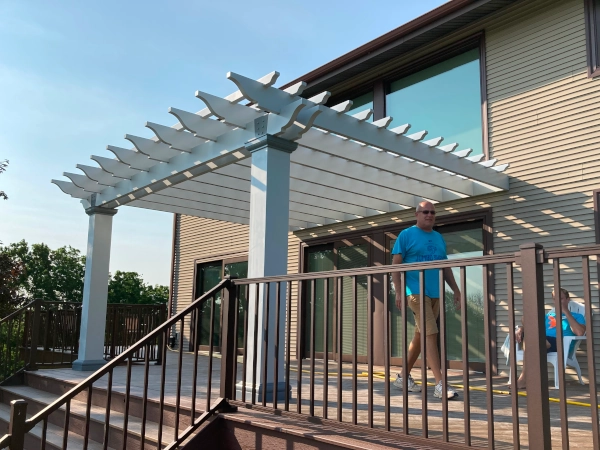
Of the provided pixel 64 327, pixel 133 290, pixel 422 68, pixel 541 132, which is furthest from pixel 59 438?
pixel 133 290

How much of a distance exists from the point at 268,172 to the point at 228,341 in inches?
52.1

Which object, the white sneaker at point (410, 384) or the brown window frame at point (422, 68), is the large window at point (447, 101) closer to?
the brown window frame at point (422, 68)

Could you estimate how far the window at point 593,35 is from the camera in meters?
5.75

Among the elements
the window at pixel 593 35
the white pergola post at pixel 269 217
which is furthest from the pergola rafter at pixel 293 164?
the window at pixel 593 35

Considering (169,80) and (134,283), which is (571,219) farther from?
(134,283)

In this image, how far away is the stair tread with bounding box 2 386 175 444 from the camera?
394 cm

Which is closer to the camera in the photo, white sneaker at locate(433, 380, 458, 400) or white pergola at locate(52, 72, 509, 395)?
white sneaker at locate(433, 380, 458, 400)

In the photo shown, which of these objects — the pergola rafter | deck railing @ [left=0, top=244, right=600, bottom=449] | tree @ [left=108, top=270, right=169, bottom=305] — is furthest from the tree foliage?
deck railing @ [left=0, top=244, right=600, bottom=449]

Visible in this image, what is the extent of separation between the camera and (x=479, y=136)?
6.88m

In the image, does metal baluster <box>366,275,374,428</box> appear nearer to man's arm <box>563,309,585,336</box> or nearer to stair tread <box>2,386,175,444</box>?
stair tread <box>2,386,175,444</box>

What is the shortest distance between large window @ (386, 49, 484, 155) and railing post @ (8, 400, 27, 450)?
565 centimetres

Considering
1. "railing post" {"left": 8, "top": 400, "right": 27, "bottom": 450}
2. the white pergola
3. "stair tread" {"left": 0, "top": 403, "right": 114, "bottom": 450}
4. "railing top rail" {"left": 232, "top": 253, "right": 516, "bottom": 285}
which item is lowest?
"stair tread" {"left": 0, "top": 403, "right": 114, "bottom": 450}

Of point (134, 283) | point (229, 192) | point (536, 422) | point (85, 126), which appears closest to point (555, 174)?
point (229, 192)

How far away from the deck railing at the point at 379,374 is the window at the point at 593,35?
205 cm
